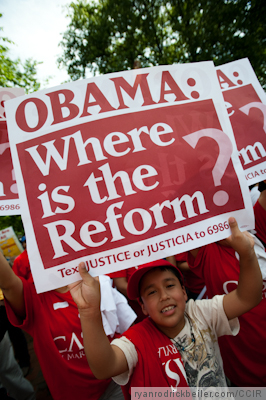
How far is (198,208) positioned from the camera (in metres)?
1.40

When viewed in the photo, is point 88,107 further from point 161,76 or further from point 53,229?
point 53,229

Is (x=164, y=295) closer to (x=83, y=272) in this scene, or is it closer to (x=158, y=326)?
(x=158, y=326)

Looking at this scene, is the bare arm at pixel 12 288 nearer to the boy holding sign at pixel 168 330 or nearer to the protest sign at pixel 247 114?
the boy holding sign at pixel 168 330

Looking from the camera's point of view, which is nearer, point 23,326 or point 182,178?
point 182,178

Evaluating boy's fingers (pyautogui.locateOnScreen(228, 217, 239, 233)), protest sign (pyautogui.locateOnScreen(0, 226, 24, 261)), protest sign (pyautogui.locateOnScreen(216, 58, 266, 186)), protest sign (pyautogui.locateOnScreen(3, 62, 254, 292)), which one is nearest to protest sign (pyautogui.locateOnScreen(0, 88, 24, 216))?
protest sign (pyautogui.locateOnScreen(3, 62, 254, 292))

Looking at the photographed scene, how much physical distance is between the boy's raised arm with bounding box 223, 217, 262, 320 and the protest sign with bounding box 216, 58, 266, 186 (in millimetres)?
542

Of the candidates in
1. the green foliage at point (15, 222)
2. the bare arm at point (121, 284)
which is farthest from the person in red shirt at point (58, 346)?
the green foliage at point (15, 222)

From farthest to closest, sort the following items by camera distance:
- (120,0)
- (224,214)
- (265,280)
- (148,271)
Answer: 1. (120,0)
2. (265,280)
3. (148,271)
4. (224,214)

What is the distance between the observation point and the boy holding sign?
1.24m

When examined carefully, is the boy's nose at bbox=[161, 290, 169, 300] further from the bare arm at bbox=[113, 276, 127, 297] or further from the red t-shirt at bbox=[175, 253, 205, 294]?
the red t-shirt at bbox=[175, 253, 205, 294]

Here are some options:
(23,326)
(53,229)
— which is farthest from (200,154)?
(23,326)

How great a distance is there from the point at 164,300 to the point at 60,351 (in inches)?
33.6

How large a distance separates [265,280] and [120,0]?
12617 millimetres

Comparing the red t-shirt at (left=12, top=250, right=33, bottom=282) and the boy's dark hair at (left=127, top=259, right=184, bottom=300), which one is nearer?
the boy's dark hair at (left=127, top=259, right=184, bottom=300)
